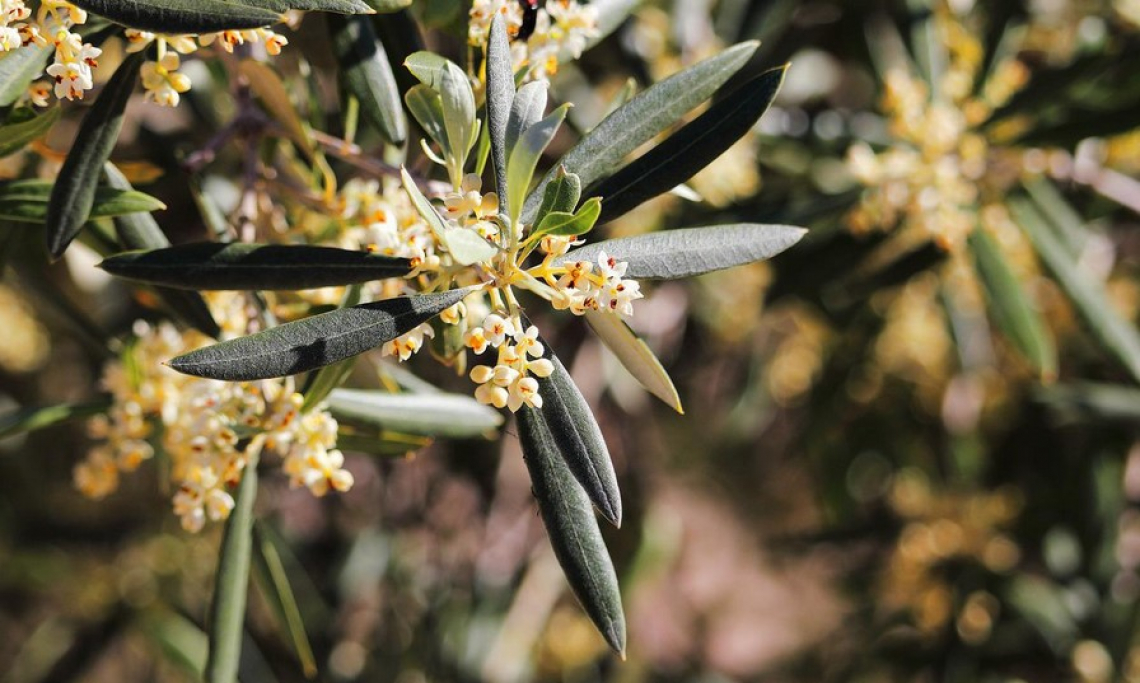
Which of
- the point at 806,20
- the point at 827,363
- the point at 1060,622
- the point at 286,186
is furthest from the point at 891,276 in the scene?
the point at 286,186

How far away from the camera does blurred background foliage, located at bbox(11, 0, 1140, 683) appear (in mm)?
1737

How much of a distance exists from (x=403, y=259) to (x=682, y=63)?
1.10 m

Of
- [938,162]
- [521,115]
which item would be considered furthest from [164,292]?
[938,162]

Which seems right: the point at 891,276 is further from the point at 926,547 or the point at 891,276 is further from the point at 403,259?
the point at 403,259

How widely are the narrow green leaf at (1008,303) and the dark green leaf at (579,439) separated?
1.10 metres

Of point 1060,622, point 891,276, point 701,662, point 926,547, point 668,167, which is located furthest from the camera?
point 701,662

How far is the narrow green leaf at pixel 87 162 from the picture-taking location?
0.90m

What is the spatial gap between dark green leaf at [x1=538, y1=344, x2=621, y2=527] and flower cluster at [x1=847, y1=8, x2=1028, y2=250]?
888mm

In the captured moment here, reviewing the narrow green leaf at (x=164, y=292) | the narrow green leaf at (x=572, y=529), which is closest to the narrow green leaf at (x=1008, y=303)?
the narrow green leaf at (x=572, y=529)

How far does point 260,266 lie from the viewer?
0.87 m

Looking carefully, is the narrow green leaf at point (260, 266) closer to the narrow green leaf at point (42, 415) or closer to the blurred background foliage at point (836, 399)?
the narrow green leaf at point (42, 415)

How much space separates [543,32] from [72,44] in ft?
1.50

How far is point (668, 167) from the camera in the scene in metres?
0.94

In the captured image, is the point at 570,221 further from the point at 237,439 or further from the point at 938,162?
the point at 938,162
